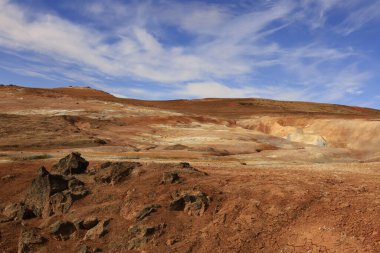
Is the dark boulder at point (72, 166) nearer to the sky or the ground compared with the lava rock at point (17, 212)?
nearer to the sky

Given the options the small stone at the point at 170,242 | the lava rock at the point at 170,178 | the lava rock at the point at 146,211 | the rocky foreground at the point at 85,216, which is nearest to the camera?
the small stone at the point at 170,242

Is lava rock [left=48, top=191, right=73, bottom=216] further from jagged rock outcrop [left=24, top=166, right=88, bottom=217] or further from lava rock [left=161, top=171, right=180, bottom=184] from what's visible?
lava rock [left=161, top=171, right=180, bottom=184]

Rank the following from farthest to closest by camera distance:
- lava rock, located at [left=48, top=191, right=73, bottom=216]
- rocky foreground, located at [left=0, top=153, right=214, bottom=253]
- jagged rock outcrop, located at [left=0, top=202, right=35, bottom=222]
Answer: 1. jagged rock outcrop, located at [left=0, top=202, right=35, bottom=222]
2. lava rock, located at [left=48, top=191, right=73, bottom=216]
3. rocky foreground, located at [left=0, top=153, right=214, bottom=253]

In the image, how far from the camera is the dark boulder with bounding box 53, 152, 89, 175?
22.7 metres

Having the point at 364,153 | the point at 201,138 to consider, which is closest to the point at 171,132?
the point at 201,138

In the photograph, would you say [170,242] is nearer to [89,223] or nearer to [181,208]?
[181,208]

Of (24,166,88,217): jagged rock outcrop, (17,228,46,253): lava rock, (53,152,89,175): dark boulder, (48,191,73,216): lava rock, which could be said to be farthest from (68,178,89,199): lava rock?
(17,228,46,253): lava rock

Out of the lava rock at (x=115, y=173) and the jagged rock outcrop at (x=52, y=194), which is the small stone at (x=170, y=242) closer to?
the lava rock at (x=115, y=173)

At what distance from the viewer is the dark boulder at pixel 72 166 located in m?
22.7

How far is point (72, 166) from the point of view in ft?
74.7

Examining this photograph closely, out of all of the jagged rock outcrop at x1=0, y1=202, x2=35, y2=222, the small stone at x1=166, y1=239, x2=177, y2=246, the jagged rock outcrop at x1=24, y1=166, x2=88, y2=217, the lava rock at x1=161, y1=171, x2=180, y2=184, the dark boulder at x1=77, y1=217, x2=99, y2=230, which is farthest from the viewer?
the jagged rock outcrop at x1=0, y1=202, x2=35, y2=222

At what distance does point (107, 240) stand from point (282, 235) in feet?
21.8

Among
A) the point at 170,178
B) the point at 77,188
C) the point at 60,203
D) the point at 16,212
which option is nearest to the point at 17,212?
the point at 16,212

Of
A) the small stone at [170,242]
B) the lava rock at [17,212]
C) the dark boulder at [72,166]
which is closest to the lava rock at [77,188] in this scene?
the dark boulder at [72,166]
